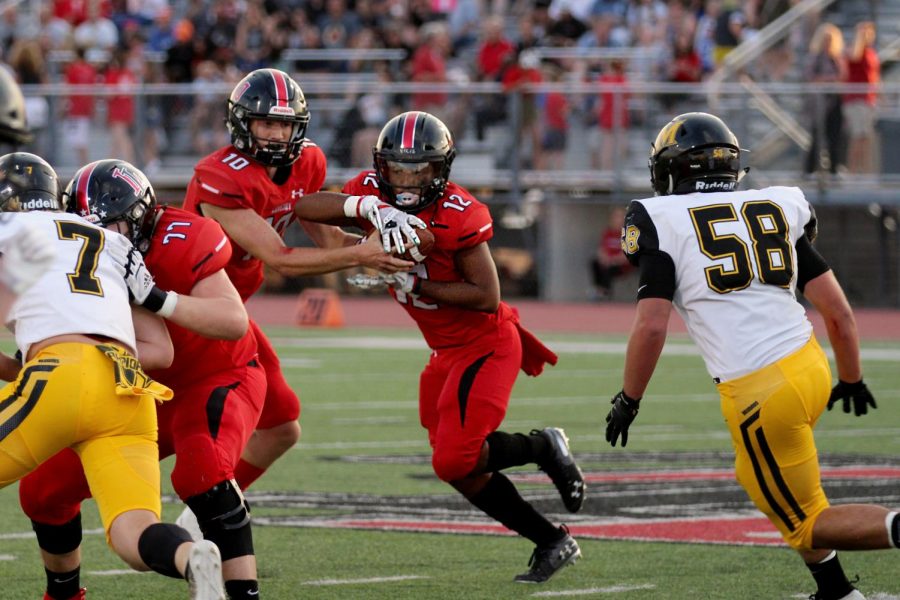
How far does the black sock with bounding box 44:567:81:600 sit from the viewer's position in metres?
5.13

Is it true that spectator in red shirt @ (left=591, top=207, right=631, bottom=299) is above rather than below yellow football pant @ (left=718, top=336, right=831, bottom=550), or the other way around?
below

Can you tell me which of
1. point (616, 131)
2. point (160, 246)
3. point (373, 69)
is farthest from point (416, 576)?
point (373, 69)

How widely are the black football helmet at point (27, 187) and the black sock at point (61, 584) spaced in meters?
1.16

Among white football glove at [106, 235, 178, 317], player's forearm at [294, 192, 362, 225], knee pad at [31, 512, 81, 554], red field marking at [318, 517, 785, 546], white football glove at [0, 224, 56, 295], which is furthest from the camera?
red field marking at [318, 517, 785, 546]

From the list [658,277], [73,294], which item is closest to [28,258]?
[73,294]

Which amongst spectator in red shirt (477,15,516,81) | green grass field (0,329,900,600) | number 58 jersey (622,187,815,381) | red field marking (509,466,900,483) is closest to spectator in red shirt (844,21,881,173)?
spectator in red shirt (477,15,516,81)

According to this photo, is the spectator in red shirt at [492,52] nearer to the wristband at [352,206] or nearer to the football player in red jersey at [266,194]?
the football player in red jersey at [266,194]

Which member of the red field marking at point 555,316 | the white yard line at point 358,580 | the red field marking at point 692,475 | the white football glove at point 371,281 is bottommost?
→ the red field marking at point 555,316

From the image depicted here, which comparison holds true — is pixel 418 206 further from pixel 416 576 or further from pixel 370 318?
pixel 370 318

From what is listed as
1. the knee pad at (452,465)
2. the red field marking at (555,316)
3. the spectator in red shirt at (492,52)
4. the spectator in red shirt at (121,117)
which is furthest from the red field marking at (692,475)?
the spectator in red shirt at (121,117)

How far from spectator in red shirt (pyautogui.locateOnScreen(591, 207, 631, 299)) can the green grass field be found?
572 cm

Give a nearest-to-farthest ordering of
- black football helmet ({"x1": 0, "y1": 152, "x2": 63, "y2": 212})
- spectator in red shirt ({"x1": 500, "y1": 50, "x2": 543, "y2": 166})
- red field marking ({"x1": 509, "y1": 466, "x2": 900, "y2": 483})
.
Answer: black football helmet ({"x1": 0, "y1": 152, "x2": 63, "y2": 212}) < red field marking ({"x1": 509, "y1": 466, "x2": 900, "y2": 483}) < spectator in red shirt ({"x1": 500, "y1": 50, "x2": 543, "y2": 166})

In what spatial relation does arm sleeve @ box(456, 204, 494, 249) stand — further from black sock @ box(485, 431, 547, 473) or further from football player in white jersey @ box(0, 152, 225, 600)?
football player in white jersey @ box(0, 152, 225, 600)

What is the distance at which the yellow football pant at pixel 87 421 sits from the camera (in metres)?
4.42
